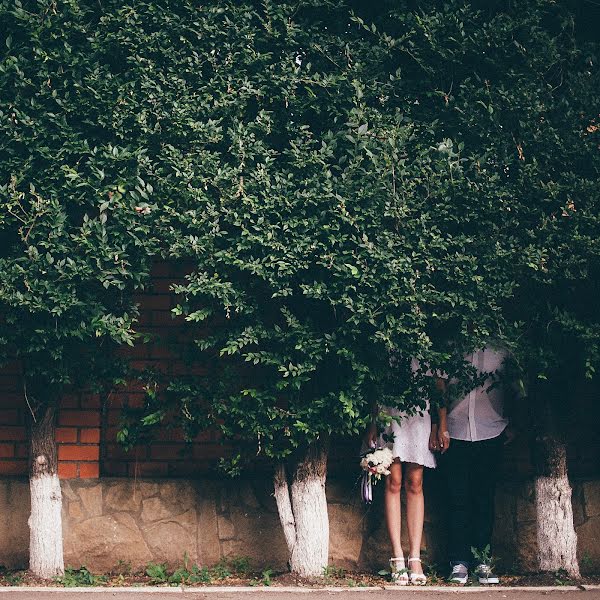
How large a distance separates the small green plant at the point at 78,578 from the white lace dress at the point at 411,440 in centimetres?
219

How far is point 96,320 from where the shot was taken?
554 centimetres

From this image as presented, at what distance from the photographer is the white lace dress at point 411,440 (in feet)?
20.1

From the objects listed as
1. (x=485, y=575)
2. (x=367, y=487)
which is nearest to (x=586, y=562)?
(x=485, y=575)

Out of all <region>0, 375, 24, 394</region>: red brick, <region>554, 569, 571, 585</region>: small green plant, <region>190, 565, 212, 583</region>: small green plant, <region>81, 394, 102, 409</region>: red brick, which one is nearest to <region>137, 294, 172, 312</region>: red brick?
<region>81, 394, 102, 409</region>: red brick

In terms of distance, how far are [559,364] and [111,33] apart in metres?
3.61

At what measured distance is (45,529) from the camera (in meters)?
5.99

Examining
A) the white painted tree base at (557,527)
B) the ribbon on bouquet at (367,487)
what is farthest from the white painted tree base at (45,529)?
the white painted tree base at (557,527)

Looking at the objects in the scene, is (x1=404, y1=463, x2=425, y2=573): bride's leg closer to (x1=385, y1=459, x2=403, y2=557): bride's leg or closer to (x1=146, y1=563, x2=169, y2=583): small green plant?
(x1=385, y1=459, x2=403, y2=557): bride's leg

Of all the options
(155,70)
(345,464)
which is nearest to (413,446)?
(345,464)

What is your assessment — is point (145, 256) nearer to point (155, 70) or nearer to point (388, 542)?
point (155, 70)

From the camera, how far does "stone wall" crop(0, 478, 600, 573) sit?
6.46m

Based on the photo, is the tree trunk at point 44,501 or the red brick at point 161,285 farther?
the red brick at point 161,285

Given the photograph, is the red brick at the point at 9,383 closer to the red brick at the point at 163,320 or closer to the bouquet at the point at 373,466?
the red brick at the point at 163,320

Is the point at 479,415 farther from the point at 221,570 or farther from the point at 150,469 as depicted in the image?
the point at 150,469
